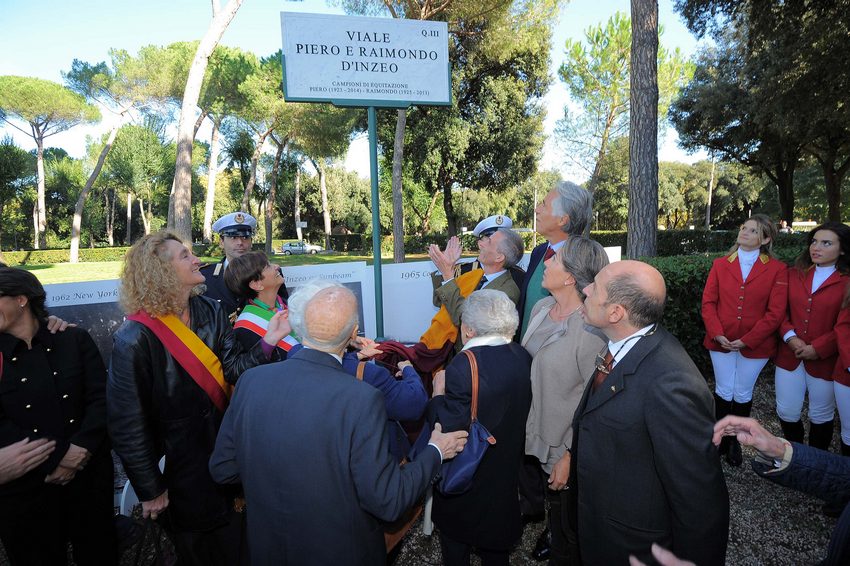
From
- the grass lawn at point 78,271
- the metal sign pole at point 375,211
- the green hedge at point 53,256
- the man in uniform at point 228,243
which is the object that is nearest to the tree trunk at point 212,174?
the grass lawn at point 78,271

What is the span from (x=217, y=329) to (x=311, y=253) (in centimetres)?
3878

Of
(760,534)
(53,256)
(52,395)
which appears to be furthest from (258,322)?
(53,256)

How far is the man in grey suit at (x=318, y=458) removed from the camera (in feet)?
4.74

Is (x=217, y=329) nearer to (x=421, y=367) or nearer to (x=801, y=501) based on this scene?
(x=421, y=367)

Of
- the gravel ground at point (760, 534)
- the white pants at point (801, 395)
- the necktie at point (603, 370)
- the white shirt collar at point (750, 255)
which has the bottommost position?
the gravel ground at point (760, 534)

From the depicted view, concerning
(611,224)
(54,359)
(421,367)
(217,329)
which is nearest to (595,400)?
(421,367)

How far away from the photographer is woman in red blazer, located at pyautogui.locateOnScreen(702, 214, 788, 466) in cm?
362

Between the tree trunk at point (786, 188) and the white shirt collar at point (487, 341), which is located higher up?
the tree trunk at point (786, 188)

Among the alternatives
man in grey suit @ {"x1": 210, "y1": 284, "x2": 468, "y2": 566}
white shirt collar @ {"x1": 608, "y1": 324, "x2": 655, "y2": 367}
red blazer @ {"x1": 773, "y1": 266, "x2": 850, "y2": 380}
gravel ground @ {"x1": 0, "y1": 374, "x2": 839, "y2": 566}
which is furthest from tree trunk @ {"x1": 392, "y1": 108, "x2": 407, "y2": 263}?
man in grey suit @ {"x1": 210, "y1": 284, "x2": 468, "y2": 566}

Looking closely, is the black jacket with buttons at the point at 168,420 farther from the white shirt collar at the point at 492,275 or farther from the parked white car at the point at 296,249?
the parked white car at the point at 296,249

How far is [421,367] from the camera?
10.2 feet

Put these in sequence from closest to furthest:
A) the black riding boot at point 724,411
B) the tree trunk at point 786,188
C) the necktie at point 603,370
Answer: the necktie at point 603,370
the black riding boot at point 724,411
the tree trunk at point 786,188

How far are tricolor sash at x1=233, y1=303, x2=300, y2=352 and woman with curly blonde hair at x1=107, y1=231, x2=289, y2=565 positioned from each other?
25 cm

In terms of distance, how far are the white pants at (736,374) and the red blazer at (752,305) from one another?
0.08m
